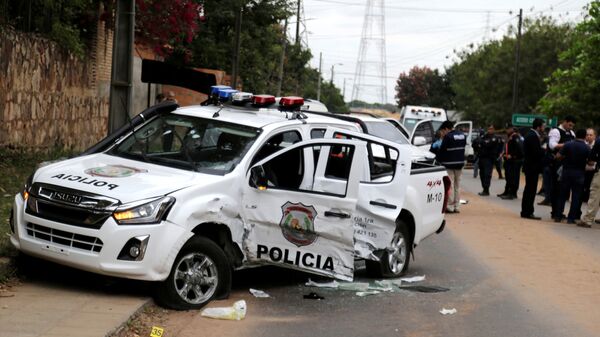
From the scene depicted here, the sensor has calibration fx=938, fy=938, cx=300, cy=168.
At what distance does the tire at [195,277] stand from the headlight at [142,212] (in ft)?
1.52

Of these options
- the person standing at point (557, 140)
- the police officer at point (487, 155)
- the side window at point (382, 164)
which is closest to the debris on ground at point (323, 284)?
the side window at point (382, 164)

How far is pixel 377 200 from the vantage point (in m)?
10.1

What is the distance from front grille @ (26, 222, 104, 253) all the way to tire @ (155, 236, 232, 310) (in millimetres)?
703

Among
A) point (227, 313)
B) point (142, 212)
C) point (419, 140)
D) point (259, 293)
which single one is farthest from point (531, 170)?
point (142, 212)

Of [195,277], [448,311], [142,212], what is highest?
[142,212]

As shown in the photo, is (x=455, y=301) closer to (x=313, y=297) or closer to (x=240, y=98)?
(x=313, y=297)

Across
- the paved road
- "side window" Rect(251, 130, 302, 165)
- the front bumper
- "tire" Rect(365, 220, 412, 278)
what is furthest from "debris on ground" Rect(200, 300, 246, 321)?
"tire" Rect(365, 220, 412, 278)

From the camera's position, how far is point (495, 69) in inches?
2569

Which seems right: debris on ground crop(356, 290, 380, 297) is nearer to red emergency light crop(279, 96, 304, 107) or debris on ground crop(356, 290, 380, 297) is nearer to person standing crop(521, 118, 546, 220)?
red emergency light crop(279, 96, 304, 107)

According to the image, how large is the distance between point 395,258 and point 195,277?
3151mm

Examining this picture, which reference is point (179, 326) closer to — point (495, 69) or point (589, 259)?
point (589, 259)

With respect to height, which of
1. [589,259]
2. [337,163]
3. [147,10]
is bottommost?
[589,259]


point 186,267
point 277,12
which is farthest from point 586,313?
point 277,12

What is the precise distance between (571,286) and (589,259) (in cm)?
260
